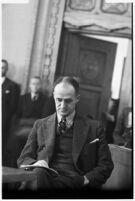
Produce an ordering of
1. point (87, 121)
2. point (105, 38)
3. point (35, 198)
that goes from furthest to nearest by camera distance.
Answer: point (105, 38)
point (87, 121)
point (35, 198)

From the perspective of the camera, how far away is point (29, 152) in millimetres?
1960

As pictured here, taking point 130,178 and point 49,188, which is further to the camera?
point 130,178

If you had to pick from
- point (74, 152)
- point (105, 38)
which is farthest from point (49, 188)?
point (105, 38)

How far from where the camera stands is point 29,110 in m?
2.17

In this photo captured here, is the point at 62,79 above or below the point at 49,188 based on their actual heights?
above

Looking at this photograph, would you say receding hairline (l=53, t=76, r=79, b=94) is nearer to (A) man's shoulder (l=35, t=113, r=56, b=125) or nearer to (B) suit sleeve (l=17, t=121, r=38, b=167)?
(A) man's shoulder (l=35, t=113, r=56, b=125)

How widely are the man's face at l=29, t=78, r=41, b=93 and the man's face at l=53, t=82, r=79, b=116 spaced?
26 cm

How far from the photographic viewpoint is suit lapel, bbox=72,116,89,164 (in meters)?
1.97

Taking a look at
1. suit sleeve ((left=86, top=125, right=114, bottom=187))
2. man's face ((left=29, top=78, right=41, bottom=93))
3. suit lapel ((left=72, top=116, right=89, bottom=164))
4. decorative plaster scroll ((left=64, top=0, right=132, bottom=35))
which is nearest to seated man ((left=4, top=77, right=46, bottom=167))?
man's face ((left=29, top=78, right=41, bottom=93))

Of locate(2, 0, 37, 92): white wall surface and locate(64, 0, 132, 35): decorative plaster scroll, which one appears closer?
locate(2, 0, 37, 92): white wall surface

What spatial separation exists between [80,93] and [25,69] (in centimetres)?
45

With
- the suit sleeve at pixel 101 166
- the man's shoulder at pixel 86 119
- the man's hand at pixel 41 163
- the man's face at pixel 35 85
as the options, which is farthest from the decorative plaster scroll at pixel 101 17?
the man's hand at pixel 41 163

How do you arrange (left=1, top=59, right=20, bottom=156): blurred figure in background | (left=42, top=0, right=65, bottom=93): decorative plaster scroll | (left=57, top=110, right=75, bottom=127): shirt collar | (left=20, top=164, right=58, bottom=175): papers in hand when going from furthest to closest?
(left=42, top=0, right=65, bottom=93): decorative plaster scroll → (left=1, top=59, right=20, bottom=156): blurred figure in background → (left=57, top=110, right=75, bottom=127): shirt collar → (left=20, top=164, right=58, bottom=175): papers in hand

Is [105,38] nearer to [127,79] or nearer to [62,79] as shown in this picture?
[127,79]
